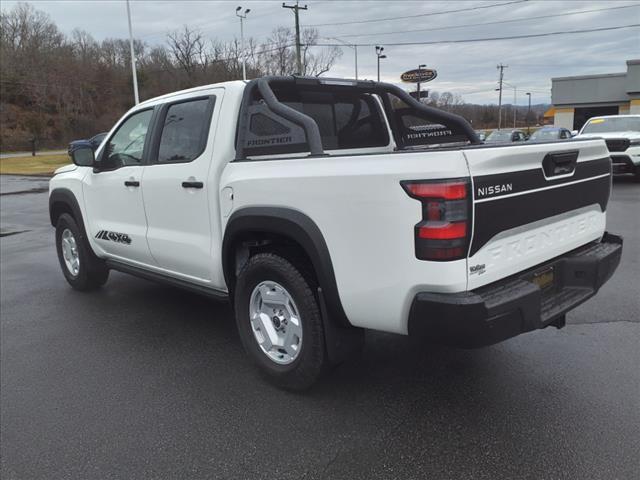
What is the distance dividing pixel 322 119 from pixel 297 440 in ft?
7.92

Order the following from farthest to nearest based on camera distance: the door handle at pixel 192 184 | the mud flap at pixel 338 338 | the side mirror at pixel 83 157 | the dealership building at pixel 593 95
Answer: the dealership building at pixel 593 95 < the side mirror at pixel 83 157 < the door handle at pixel 192 184 < the mud flap at pixel 338 338

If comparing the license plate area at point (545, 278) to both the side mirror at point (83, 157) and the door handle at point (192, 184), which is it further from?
the side mirror at point (83, 157)

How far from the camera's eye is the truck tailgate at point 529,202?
8.24 ft

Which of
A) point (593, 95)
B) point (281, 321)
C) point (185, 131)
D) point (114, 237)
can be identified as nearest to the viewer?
point (281, 321)

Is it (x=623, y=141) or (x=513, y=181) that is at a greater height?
(x=513, y=181)

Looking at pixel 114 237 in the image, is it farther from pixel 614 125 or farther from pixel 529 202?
pixel 614 125

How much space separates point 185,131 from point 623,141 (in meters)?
12.6

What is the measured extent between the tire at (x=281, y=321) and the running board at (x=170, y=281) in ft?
1.22

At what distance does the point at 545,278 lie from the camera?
2.95 m

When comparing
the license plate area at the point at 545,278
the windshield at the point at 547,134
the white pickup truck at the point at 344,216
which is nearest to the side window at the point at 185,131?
the white pickup truck at the point at 344,216

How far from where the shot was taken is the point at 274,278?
3.28 meters

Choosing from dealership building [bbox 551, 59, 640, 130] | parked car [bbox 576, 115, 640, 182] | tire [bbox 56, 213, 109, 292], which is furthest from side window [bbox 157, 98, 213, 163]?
dealership building [bbox 551, 59, 640, 130]

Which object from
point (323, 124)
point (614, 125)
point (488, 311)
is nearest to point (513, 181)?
point (488, 311)

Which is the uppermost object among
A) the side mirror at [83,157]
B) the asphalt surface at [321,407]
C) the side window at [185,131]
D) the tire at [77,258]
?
the side window at [185,131]
